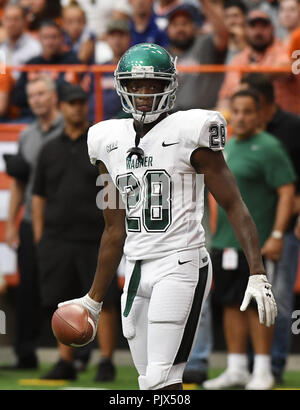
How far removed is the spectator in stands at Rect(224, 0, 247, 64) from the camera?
858 centimetres

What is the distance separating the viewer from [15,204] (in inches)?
310

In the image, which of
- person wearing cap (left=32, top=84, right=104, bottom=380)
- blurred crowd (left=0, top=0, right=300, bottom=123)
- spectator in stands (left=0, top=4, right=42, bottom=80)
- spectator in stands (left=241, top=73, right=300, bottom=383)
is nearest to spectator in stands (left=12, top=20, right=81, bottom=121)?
blurred crowd (left=0, top=0, right=300, bottom=123)

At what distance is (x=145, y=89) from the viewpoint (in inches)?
170

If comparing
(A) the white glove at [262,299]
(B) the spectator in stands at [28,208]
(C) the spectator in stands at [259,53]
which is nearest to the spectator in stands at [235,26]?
(C) the spectator in stands at [259,53]

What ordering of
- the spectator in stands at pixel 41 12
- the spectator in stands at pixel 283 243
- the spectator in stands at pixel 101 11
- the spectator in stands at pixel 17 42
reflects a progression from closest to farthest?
the spectator in stands at pixel 283 243 < the spectator in stands at pixel 17 42 < the spectator in stands at pixel 101 11 < the spectator in stands at pixel 41 12

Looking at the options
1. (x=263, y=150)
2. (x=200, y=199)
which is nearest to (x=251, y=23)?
(x=263, y=150)

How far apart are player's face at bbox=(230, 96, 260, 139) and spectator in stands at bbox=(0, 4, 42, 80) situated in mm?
3354

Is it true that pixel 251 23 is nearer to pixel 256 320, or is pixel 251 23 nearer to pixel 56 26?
pixel 56 26

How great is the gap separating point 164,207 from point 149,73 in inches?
22.1

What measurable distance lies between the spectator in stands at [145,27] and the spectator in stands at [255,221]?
251 cm

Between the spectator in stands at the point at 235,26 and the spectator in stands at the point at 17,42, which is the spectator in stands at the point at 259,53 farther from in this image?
the spectator in stands at the point at 17,42

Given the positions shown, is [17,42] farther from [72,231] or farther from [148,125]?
[148,125]

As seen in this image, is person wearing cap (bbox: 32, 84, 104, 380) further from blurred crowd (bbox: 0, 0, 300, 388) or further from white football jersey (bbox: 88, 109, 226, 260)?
white football jersey (bbox: 88, 109, 226, 260)

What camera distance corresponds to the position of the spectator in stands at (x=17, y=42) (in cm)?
967
